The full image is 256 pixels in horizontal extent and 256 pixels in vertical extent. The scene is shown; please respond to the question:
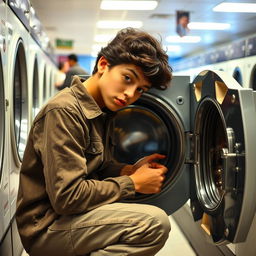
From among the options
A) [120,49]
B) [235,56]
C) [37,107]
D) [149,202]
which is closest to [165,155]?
[149,202]

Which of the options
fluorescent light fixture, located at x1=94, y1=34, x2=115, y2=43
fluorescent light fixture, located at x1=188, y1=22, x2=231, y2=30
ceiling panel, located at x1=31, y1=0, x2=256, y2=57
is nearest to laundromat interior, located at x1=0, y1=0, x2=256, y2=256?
ceiling panel, located at x1=31, y1=0, x2=256, y2=57

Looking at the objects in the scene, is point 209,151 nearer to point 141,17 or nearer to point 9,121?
point 9,121

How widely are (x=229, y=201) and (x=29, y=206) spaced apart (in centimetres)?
67

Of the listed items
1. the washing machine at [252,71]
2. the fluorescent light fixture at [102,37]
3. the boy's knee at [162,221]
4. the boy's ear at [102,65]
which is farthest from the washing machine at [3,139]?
the fluorescent light fixture at [102,37]

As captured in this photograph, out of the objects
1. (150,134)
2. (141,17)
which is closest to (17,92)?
(150,134)

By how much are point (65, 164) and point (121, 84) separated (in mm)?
345

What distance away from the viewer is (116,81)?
1.24 m

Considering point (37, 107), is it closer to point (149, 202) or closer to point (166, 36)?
point (149, 202)

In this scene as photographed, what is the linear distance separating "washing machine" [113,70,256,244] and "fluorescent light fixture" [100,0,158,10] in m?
2.67

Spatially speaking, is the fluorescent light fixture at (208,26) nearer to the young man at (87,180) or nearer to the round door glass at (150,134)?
the round door glass at (150,134)

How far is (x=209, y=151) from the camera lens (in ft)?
5.28

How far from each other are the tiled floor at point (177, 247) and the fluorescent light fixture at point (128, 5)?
2814 millimetres

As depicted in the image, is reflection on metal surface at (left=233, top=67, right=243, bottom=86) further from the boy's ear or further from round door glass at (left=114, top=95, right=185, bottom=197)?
the boy's ear

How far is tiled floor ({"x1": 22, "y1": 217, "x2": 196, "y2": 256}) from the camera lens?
6.49 feet
